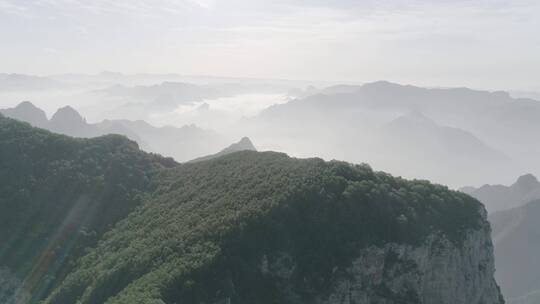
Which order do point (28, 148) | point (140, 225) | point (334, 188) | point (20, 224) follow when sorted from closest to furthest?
point (334, 188) < point (140, 225) < point (20, 224) < point (28, 148)

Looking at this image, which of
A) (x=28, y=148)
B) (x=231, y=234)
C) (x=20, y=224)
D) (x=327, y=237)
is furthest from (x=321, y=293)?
(x=28, y=148)

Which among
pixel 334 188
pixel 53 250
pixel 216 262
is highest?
pixel 334 188

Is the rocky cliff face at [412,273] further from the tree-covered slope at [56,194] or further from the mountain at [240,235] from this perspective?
the tree-covered slope at [56,194]

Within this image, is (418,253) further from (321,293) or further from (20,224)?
(20,224)

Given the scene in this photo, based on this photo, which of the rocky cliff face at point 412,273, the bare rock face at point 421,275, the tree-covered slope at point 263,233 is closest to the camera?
the tree-covered slope at point 263,233

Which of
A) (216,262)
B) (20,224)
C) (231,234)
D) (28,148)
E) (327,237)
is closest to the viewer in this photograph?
(216,262)

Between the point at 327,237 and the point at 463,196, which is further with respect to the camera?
the point at 463,196

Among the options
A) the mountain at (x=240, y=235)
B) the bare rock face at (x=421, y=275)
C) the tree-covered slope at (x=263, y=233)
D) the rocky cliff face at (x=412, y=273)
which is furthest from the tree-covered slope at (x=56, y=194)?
the bare rock face at (x=421, y=275)
